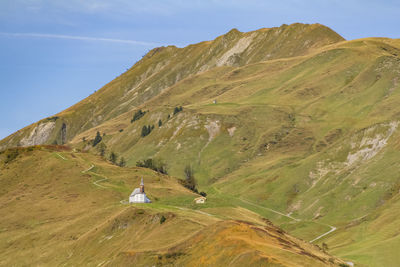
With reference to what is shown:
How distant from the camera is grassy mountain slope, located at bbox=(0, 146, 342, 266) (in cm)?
7094

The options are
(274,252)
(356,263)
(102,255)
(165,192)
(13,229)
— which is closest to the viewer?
(274,252)

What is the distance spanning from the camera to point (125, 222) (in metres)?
98.9

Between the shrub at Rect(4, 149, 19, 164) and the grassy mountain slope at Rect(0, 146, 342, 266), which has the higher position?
the shrub at Rect(4, 149, 19, 164)

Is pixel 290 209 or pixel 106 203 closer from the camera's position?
pixel 106 203

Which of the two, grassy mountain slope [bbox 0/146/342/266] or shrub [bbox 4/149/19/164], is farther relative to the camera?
shrub [bbox 4/149/19/164]

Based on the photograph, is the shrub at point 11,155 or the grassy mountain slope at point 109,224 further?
the shrub at point 11,155

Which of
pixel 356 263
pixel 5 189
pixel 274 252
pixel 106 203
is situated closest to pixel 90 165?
pixel 5 189

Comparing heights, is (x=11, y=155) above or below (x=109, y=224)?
above

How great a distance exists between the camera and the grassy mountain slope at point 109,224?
233 ft

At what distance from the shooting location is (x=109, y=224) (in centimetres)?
10056

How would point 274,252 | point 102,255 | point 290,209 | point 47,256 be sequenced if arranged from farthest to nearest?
point 290,209
point 47,256
point 102,255
point 274,252

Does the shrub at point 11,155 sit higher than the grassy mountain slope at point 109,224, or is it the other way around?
the shrub at point 11,155

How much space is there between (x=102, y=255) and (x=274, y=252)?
35492 millimetres

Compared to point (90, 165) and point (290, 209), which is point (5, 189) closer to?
point (90, 165)
